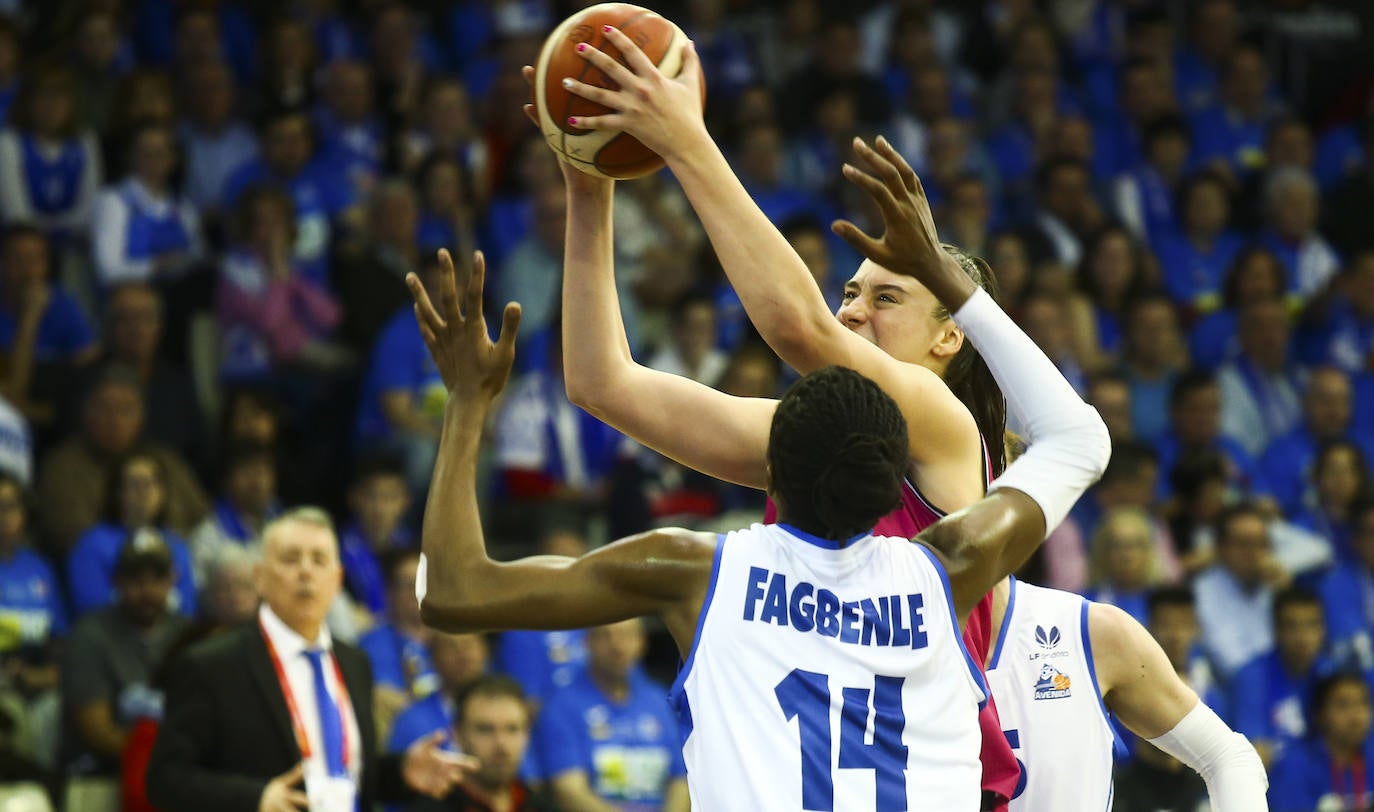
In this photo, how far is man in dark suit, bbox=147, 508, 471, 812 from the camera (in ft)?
19.7

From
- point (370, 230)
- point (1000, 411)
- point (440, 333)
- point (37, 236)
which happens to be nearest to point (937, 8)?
point (370, 230)

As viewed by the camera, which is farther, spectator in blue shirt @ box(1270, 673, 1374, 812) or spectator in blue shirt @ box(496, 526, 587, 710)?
spectator in blue shirt @ box(1270, 673, 1374, 812)

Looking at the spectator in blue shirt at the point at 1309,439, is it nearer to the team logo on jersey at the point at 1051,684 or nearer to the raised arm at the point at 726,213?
the team logo on jersey at the point at 1051,684

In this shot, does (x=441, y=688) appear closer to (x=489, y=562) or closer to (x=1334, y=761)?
(x=1334, y=761)

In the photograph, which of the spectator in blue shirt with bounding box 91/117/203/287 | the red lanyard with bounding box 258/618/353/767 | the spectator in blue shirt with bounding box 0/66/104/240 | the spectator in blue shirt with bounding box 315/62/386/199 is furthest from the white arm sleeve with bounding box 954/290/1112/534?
the spectator in blue shirt with bounding box 315/62/386/199

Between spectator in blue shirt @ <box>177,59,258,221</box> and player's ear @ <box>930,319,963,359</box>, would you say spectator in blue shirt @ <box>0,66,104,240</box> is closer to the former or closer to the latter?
spectator in blue shirt @ <box>177,59,258,221</box>

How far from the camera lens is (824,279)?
10.4 meters

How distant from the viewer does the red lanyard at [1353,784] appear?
28.1ft

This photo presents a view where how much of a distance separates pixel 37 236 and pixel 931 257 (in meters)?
6.82

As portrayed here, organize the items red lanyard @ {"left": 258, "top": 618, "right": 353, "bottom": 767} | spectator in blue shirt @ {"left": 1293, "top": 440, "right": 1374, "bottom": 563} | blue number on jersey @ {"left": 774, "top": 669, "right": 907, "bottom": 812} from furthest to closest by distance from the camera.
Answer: spectator in blue shirt @ {"left": 1293, "top": 440, "right": 1374, "bottom": 563}
red lanyard @ {"left": 258, "top": 618, "right": 353, "bottom": 767}
blue number on jersey @ {"left": 774, "top": 669, "right": 907, "bottom": 812}

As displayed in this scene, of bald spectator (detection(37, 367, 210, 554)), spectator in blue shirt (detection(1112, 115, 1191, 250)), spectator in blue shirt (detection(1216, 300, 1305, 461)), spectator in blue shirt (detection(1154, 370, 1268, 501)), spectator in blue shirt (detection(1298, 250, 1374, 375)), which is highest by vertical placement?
spectator in blue shirt (detection(1112, 115, 1191, 250))

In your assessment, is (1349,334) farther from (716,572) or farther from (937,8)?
(716,572)

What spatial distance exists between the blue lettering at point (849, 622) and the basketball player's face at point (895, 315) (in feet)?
2.98

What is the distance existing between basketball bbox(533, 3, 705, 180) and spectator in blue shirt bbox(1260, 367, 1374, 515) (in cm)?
782
